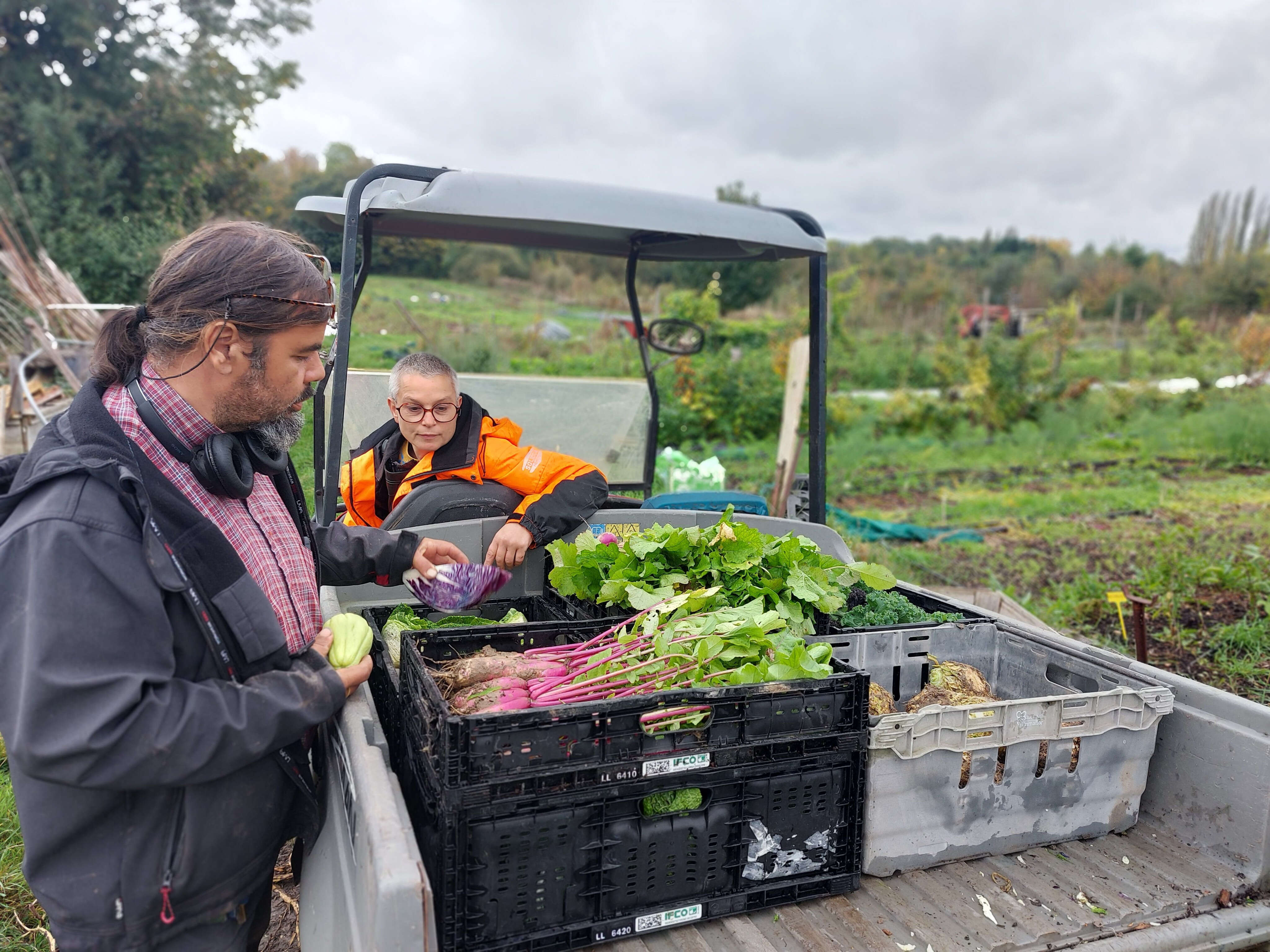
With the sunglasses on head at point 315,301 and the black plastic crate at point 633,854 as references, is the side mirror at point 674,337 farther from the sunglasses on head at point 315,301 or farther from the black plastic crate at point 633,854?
the black plastic crate at point 633,854

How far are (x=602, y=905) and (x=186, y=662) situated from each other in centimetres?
106

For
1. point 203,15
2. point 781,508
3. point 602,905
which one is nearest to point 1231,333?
point 781,508

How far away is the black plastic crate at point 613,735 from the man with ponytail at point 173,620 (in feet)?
0.84

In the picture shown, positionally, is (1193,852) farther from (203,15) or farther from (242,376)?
(203,15)

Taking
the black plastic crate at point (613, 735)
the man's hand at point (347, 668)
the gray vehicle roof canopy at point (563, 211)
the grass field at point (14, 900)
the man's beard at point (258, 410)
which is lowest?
the grass field at point (14, 900)

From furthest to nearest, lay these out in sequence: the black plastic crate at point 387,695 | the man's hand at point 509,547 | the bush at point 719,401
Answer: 1. the bush at point 719,401
2. the man's hand at point 509,547
3. the black plastic crate at point 387,695

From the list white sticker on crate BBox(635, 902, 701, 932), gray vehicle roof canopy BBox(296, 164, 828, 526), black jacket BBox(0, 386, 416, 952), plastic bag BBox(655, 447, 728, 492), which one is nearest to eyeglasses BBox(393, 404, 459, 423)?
gray vehicle roof canopy BBox(296, 164, 828, 526)

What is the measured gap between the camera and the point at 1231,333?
25625 mm

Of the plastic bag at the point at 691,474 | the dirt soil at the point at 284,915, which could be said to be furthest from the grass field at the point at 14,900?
the plastic bag at the point at 691,474

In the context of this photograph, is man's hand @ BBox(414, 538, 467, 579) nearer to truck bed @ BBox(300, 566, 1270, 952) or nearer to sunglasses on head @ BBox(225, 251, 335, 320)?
truck bed @ BBox(300, 566, 1270, 952)

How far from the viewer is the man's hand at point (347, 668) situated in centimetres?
209

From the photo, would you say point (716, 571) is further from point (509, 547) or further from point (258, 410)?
point (258, 410)

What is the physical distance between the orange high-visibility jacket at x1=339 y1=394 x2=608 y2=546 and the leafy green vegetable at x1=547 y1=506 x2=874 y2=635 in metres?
0.40

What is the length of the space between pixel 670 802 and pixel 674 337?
4.45 meters
